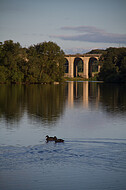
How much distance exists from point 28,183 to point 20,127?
7.75 meters

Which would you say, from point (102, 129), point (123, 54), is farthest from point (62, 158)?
→ point (123, 54)

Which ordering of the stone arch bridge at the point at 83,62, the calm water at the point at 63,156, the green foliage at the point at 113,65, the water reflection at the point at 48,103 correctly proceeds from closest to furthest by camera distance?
the calm water at the point at 63,156
the water reflection at the point at 48,103
the green foliage at the point at 113,65
the stone arch bridge at the point at 83,62

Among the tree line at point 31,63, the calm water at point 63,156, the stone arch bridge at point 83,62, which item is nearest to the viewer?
the calm water at point 63,156

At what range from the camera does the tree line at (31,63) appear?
7844 centimetres

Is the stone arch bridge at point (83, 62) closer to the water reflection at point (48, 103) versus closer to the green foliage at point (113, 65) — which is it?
the green foliage at point (113, 65)

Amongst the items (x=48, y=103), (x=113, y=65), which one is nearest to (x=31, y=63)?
(x=113, y=65)

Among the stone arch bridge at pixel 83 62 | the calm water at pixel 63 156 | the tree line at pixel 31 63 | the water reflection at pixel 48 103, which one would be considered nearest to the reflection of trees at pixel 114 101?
the water reflection at pixel 48 103

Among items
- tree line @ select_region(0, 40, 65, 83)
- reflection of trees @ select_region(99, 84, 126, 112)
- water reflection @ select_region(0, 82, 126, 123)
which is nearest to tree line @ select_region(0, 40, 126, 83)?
tree line @ select_region(0, 40, 65, 83)

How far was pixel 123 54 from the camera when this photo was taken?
94.7 m

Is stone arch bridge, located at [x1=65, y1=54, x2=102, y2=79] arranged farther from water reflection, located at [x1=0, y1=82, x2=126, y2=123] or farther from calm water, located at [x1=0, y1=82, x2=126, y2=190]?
calm water, located at [x1=0, y1=82, x2=126, y2=190]

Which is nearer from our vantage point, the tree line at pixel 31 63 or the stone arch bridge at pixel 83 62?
the tree line at pixel 31 63

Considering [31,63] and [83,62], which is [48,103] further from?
[83,62]

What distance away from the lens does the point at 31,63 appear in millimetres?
81062

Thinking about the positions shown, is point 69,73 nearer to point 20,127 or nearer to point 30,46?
point 30,46
